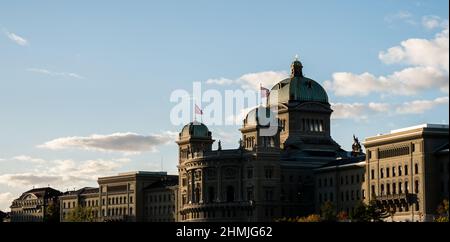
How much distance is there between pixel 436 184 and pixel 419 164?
14.2ft
